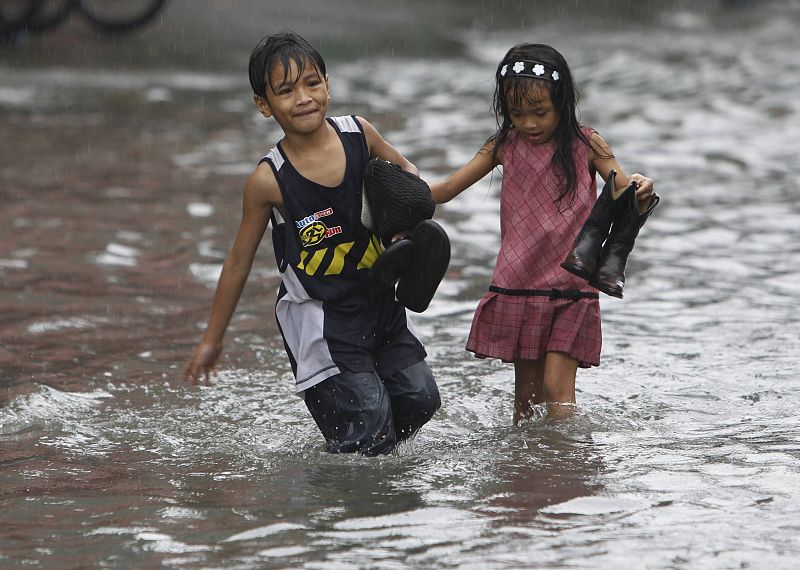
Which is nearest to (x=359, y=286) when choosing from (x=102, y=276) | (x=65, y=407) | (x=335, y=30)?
(x=65, y=407)

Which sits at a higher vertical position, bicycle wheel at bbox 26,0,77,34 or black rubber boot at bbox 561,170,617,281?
bicycle wheel at bbox 26,0,77,34

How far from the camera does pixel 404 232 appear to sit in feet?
15.1

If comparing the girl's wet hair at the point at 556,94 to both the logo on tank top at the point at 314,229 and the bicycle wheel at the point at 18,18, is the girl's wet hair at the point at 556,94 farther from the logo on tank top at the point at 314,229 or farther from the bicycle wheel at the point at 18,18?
the bicycle wheel at the point at 18,18

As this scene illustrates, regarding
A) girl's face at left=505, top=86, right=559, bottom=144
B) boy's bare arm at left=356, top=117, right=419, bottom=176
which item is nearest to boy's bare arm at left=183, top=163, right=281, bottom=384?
boy's bare arm at left=356, top=117, right=419, bottom=176

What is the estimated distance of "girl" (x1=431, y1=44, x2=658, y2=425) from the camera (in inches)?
192

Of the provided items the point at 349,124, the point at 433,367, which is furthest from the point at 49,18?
the point at 349,124

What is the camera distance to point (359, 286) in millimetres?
4664

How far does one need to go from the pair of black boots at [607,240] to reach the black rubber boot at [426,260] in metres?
0.52

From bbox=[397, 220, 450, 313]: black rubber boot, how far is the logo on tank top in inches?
11.7

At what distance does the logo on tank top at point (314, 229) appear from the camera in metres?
4.57

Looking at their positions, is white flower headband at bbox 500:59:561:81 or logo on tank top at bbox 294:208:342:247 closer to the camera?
logo on tank top at bbox 294:208:342:247

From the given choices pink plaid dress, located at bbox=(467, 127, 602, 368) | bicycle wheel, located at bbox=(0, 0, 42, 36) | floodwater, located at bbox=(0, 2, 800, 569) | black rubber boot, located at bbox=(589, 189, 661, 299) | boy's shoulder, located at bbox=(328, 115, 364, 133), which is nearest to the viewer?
floodwater, located at bbox=(0, 2, 800, 569)

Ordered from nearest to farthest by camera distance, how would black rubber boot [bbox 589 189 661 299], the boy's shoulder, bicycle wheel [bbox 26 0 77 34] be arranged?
the boy's shoulder → black rubber boot [bbox 589 189 661 299] → bicycle wheel [bbox 26 0 77 34]

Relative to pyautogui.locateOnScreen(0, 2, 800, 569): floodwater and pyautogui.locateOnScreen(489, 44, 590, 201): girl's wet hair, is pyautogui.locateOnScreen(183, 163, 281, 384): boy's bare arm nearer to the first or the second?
pyautogui.locateOnScreen(0, 2, 800, 569): floodwater
